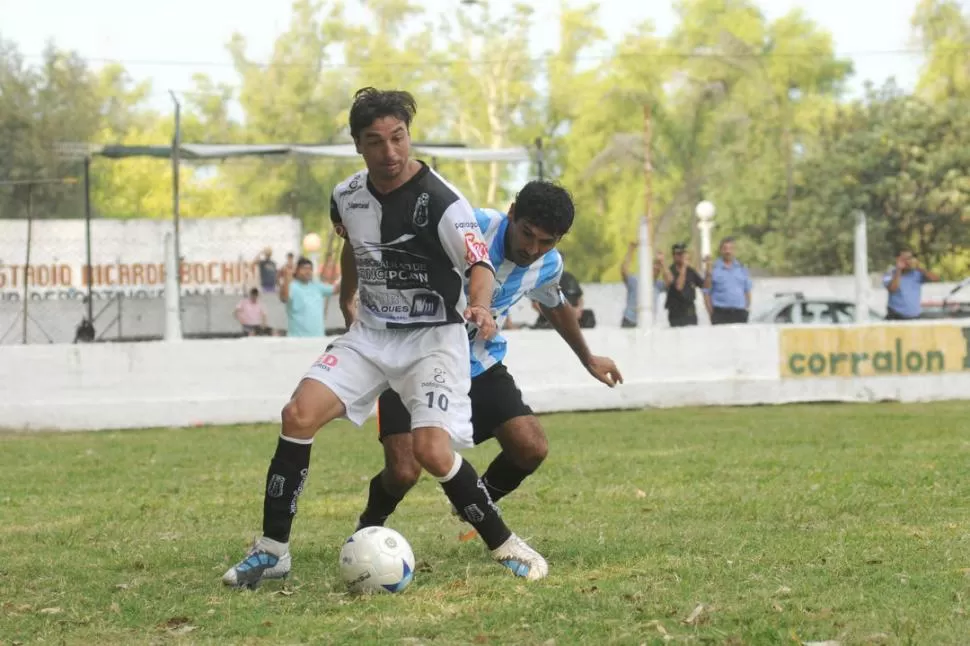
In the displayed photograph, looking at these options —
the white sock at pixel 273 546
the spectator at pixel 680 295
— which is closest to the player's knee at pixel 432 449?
the white sock at pixel 273 546

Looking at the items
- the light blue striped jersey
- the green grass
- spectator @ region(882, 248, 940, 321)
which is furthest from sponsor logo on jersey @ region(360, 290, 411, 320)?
spectator @ region(882, 248, 940, 321)

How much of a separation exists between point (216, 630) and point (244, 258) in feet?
70.8

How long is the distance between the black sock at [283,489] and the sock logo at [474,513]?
Answer: 0.69 m

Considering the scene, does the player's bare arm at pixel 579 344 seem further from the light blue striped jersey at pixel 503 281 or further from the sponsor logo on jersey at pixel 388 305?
the sponsor logo on jersey at pixel 388 305

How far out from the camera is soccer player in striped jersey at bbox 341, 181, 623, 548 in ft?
22.8

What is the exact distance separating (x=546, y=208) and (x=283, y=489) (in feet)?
5.29

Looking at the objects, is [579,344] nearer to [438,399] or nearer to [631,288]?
[438,399]

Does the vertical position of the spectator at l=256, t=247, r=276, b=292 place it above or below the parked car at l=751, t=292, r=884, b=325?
above

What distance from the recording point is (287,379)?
17469 millimetres

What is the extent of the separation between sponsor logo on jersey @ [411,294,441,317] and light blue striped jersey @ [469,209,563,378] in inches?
21.1

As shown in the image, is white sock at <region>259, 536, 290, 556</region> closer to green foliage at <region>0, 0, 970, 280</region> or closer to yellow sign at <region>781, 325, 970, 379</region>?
yellow sign at <region>781, 325, 970, 379</region>

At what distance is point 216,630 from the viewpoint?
221 inches

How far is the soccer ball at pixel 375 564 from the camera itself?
626 centimetres

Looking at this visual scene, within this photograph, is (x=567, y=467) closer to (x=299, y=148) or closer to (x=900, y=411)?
(x=900, y=411)
